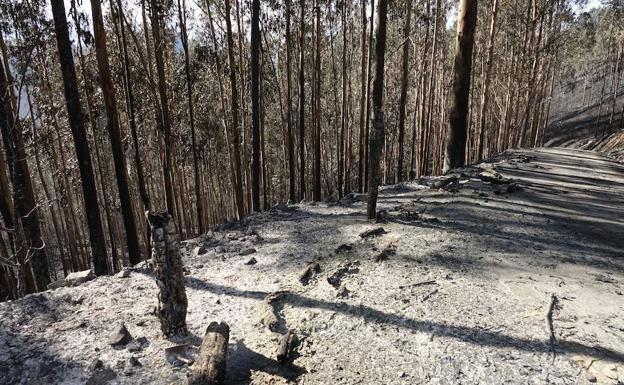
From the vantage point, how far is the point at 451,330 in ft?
10.5

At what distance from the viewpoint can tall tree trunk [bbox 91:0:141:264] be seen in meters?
6.61

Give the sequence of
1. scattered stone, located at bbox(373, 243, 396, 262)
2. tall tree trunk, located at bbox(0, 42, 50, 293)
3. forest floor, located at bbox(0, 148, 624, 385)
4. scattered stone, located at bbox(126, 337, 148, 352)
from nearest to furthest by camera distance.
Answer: forest floor, located at bbox(0, 148, 624, 385)
scattered stone, located at bbox(126, 337, 148, 352)
scattered stone, located at bbox(373, 243, 396, 262)
tall tree trunk, located at bbox(0, 42, 50, 293)

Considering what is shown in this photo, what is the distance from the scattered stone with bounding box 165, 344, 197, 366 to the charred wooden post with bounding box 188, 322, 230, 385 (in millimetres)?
236

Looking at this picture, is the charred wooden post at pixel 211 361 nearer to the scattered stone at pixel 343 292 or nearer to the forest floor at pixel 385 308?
the forest floor at pixel 385 308

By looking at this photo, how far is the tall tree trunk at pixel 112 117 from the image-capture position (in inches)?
260

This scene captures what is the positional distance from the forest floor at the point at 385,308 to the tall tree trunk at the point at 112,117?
1895 mm

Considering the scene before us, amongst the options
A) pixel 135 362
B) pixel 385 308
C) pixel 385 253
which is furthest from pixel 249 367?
pixel 385 253

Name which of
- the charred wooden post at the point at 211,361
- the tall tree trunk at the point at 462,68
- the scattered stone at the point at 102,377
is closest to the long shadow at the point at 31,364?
the scattered stone at the point at 102,377

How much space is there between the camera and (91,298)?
14.6 ft

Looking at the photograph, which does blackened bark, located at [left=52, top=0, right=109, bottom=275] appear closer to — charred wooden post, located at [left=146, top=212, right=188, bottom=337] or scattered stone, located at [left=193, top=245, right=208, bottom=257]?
scattered stone, located at [left=193, top=245, right=208, bottom=257]

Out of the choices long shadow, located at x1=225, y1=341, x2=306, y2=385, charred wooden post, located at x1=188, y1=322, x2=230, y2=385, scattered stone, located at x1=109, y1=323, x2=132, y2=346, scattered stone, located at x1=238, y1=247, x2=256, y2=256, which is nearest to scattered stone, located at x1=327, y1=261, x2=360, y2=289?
long shadow, located at x1=225, y1=341, x2=306, y2=385

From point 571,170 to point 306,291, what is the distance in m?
10.7

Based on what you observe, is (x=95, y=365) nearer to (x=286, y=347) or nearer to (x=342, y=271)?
(x=286, y=347)

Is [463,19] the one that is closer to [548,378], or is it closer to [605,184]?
[605,184]
